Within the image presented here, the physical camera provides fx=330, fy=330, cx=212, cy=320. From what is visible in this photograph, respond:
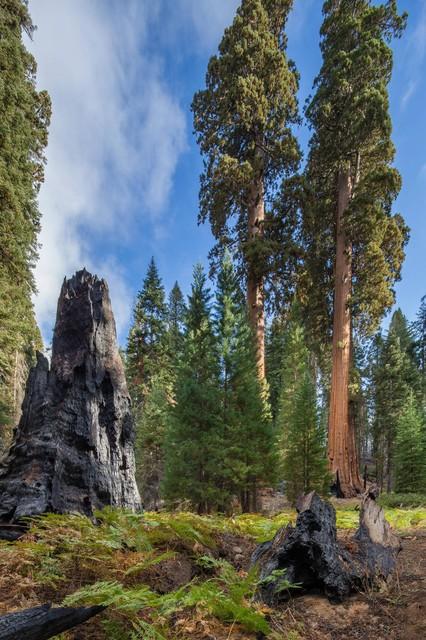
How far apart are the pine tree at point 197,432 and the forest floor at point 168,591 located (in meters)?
7.21

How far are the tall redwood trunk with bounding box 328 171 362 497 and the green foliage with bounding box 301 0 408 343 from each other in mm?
417

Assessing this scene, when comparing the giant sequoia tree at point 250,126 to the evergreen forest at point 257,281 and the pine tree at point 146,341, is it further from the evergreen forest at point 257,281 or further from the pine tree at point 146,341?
the pine tree at point 146,341

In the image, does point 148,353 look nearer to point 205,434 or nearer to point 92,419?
point 205,434

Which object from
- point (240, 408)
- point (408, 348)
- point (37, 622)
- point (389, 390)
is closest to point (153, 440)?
point (240, 408)

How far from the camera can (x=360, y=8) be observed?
13.7 m

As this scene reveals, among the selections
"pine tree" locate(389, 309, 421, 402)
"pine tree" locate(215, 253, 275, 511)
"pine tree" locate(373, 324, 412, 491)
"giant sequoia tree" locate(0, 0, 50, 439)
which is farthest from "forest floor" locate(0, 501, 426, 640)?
"pine tree" locate(389, 309, 421, 402)

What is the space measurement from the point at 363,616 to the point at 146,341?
998 inches

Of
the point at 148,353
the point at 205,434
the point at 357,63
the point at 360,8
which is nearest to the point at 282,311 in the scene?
the point at 205,434

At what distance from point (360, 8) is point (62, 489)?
19514 mm

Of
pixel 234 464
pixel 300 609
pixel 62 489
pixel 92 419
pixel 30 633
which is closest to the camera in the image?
pixel 30 633

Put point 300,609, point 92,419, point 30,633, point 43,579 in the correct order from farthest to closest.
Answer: point 92,419 < point 300,609 < point 43,579 < point 30,633

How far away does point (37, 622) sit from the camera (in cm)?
125

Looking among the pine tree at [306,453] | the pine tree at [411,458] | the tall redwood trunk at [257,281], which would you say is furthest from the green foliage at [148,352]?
the pine tree at [411,458]

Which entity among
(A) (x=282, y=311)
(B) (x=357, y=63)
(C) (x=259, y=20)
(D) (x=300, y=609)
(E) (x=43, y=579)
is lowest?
(D) (x=300, y=609)
